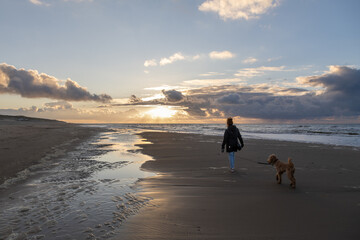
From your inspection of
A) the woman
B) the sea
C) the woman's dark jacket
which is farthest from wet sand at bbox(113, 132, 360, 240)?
the sea

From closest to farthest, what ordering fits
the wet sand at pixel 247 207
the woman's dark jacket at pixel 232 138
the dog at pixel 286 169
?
the wet sand at pixel 247 207
the dog at pixel 286 169
the woman's dark jacket at pixel 232 138

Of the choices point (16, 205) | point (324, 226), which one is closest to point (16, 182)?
point (16, 205)

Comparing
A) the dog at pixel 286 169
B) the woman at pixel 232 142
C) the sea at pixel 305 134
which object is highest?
the woman at pixel 232 142

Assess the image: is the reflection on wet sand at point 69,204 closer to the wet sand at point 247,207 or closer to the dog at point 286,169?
the wet sand at point 247,207

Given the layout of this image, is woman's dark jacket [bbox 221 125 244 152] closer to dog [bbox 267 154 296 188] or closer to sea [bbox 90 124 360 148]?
dog [bbox 267 154 296 188]

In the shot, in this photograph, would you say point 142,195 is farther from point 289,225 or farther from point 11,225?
point 289,225

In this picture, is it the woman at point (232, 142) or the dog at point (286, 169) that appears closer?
the dog at point (286, 169)

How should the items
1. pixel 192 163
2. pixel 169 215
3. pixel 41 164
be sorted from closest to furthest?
1. pixel 169 215
2. pixel 41 164
3. pixel 192 163

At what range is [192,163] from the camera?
34.4ft

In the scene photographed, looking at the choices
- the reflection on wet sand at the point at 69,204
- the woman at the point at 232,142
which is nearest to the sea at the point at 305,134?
the woman at the point at 232,142

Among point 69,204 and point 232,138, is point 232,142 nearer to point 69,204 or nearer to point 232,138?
point 232,138

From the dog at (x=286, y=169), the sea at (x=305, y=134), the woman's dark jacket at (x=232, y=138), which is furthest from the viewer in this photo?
the sea at (x=305, y=134)


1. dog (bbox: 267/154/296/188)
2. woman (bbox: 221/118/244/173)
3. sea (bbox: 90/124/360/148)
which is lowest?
sea (bbox: 90/124/360/148)

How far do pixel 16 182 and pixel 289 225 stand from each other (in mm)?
7747
